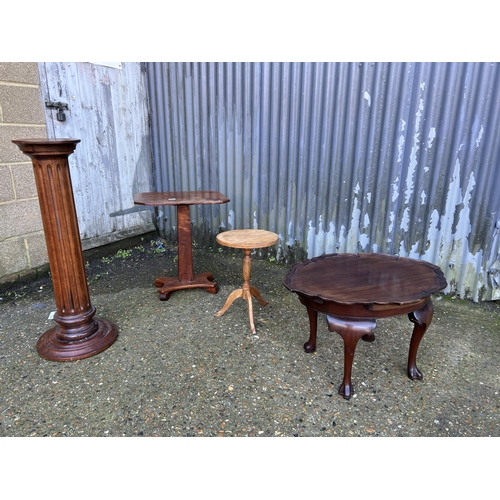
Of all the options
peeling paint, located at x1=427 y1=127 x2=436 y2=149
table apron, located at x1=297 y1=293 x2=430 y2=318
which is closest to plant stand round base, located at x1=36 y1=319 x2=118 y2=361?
table apron, located at x1=297 y1=293 x2=430 y2=318

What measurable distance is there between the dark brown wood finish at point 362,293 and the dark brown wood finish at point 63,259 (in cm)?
152

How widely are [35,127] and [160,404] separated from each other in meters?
3.02

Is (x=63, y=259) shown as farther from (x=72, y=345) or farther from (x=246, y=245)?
(x=246, y=245)

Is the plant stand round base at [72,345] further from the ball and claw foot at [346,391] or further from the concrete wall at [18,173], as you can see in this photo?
the ball and claw foot at [346,391]

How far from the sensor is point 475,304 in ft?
11.1

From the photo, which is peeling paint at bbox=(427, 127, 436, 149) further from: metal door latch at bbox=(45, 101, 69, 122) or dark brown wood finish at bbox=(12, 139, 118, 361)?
metal door latch at bbox=(45, 101, 69, 122)

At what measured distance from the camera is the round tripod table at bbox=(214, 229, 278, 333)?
289 centimetres

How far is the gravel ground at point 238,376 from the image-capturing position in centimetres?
207

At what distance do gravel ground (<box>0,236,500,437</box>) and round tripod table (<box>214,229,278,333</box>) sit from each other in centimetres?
17

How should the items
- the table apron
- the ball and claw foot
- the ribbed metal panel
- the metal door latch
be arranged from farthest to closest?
the metal door latch → the ribbed metal panel → the ball and claw foot → the table apron

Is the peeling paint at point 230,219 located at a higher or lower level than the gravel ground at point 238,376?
higher

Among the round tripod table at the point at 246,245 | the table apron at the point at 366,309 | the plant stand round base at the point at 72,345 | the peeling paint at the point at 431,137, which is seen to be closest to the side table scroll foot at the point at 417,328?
the table apron at the point at 366,309

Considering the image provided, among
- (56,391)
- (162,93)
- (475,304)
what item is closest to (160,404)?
(56,391)

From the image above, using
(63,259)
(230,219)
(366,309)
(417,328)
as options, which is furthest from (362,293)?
(230,219)
